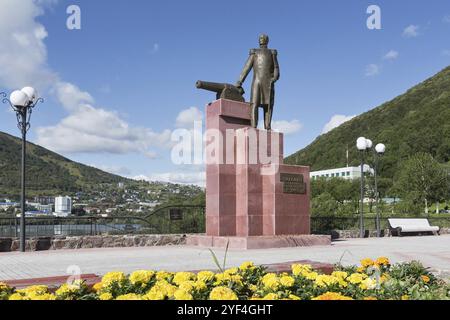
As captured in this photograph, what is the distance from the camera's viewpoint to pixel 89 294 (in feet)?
12.5

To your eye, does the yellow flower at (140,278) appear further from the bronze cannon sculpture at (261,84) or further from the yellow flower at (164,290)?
the bronze cannon sculpture at (261,84)

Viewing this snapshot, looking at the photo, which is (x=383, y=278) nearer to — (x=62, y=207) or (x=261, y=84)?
(x=261, y=84)

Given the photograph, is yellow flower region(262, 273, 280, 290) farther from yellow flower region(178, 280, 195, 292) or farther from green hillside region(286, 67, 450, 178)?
green hillside region(286, 67, 450, 178)

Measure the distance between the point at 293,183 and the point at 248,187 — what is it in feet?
4.37

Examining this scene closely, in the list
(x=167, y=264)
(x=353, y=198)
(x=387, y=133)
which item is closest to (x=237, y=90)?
(x=167, y=264)

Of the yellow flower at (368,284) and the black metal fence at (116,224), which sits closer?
the yellow flower at (368,284)

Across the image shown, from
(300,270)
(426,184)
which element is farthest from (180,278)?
(426,184)

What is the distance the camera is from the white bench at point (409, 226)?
62.6 ft

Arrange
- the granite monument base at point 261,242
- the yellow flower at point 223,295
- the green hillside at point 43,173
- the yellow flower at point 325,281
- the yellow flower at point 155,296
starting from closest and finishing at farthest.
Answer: the yellow flower at point 223,295 < the yellow flower at point 155,296 < the yellow flower at point 325,281 < the granite monument base at point 261,242 < the green hillside at point 43,173

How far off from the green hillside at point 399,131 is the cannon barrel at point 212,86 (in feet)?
262

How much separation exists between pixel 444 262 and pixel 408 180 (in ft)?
148

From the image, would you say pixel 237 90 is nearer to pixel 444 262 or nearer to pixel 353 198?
pixel 444 262

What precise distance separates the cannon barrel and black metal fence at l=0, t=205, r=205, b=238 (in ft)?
13.5

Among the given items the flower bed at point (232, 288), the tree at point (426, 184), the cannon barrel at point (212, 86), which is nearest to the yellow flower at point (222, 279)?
the flower bed at point (232, 288)
